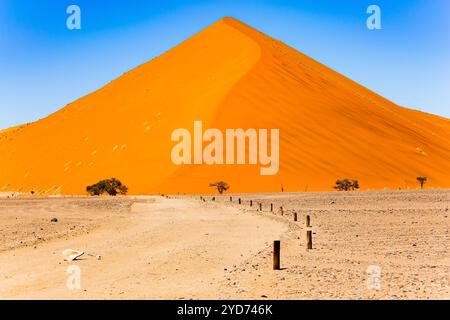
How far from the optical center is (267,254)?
1568 cm

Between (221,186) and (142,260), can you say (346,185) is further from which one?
Answer: (142,260)

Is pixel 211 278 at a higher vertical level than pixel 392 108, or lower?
lower

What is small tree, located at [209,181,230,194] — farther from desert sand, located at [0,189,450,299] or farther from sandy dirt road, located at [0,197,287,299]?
sandy dirt road, located at [0,197,287,299]

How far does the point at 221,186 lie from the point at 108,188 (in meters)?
12.3

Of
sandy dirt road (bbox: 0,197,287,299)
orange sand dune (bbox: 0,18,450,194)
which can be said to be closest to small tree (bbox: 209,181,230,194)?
orange sand dune (bbox: 0,18,450,194)

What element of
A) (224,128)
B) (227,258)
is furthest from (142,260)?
(224,128)

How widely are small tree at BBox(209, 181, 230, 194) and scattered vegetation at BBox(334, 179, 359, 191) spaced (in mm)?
11899

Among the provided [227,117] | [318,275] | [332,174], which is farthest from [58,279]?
[227,117]

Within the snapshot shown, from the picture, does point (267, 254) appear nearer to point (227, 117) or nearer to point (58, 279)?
point (58, 279)

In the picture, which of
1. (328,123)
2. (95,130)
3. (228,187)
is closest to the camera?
(228,187)

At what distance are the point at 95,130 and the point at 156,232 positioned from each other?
2614 inches

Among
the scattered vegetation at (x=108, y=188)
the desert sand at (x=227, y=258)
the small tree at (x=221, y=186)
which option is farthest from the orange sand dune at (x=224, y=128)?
the desert sand at (x=227, y=258)

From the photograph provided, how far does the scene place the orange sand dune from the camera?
222 ft
